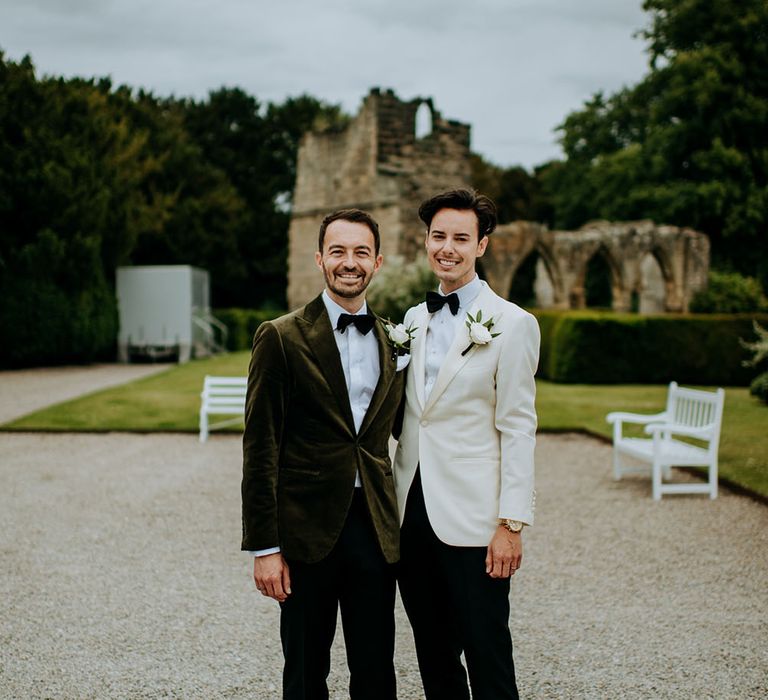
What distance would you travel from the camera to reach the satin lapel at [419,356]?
9.39ft

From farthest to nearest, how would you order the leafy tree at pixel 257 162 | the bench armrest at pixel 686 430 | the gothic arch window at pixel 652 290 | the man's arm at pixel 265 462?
the leafy tree at pixel 257 162 < the gothic arch window at pixel 652 290 < the bench armrest at pixel 686 430 < the man's arm at pixel 265 462

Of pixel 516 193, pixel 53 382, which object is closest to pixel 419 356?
pixel 53 382

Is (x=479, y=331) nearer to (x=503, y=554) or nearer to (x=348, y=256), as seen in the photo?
(x=348, y=256)

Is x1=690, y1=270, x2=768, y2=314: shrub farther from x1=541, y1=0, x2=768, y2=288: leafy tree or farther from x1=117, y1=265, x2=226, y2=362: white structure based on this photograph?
x1=117, y1=265, x2=226, y2=362: white structure

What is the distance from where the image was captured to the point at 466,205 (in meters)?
2.79

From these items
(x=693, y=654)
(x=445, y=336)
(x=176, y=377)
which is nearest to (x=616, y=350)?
(x=176, y=377)

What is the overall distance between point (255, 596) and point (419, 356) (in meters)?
2.60

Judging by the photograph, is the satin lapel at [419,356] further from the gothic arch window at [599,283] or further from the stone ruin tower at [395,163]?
the gothic arch window at [599,283]

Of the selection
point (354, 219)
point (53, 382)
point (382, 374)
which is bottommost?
point (53, 382)

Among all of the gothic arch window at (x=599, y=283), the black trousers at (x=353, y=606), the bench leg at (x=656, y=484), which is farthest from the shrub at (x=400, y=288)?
the gothic arch window at (x=599, y=283)

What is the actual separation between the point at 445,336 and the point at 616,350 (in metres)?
15.4

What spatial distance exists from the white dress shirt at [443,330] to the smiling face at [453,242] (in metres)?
0.09

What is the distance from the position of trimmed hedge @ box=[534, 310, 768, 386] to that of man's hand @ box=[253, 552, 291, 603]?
15.2 metres

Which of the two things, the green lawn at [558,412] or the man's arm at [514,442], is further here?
the green lawn at [558,412]
